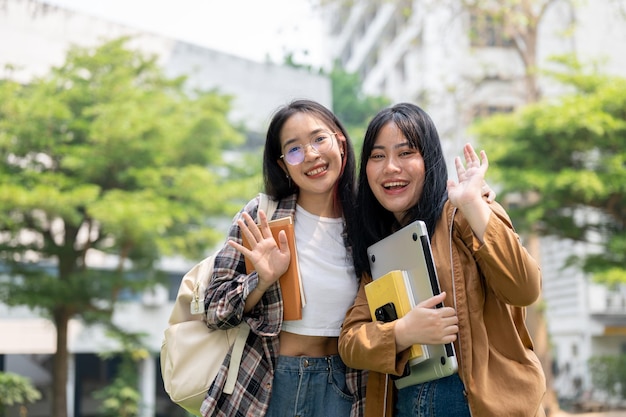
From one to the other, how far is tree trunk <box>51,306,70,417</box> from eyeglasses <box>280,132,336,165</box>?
26.5 ft

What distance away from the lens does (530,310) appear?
1055cm

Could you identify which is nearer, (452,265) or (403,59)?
(452,265)

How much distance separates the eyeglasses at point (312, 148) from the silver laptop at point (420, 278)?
416 millimetres

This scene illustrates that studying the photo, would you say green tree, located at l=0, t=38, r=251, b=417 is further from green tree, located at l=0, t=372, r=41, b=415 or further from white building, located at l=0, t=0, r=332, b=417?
white building, located at l=0, t=0, r=332, b=417

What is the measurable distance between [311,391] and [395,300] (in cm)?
45

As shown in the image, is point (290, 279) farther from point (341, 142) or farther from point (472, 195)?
point (472, 195)

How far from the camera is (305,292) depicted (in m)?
2.09

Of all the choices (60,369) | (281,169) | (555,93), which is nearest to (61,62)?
(60,369)

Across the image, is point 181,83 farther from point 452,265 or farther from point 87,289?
point 452,265

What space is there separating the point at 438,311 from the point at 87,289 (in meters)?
8.12

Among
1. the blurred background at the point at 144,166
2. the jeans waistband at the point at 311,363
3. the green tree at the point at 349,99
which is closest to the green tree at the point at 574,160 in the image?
the blurred background at the point at 144,166

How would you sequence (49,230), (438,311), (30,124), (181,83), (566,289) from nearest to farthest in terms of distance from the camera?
1. (438,311)
2. (30,124)
3. (49,230)
4. (181,83)
5. (566,289)

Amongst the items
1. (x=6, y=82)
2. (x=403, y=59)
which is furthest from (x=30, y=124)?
(x=403, y=59)

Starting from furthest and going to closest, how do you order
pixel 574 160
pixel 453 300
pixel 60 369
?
pixel 574 160, pixel 60 369, pixel 453 300
